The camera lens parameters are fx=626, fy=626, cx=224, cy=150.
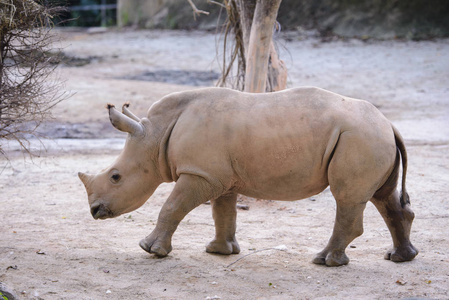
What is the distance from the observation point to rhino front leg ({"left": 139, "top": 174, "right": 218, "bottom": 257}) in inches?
199

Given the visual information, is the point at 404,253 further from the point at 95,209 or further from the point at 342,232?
the point at 95,209

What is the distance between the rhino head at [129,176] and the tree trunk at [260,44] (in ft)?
7.68

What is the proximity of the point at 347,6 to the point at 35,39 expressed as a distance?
15.9 m

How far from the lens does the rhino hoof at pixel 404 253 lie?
5230 mm

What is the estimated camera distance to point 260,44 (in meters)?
7.26

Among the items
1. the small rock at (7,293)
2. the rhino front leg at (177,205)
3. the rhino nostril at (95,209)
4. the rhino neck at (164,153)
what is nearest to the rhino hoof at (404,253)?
the rhino front leg at (177,205)

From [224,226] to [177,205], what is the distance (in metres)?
0.62

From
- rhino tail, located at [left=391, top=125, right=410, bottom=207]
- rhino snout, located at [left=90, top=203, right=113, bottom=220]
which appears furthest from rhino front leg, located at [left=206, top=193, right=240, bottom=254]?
rhino tail, located at [left=391, top=125, right=410, bottom=207]

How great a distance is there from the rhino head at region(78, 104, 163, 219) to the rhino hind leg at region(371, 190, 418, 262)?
1.96 metres

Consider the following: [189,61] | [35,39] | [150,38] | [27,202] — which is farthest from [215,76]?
[35,39]

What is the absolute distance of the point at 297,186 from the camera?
5.07 meters

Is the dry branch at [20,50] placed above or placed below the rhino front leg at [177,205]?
above

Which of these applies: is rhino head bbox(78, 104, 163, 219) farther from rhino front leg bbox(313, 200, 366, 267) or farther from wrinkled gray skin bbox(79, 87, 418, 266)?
rhino front leg bbox(313, 200, 366, 267)

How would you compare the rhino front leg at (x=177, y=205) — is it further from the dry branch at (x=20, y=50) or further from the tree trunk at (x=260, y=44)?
the tree trunk at (x=260, y=44)
